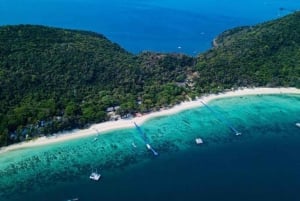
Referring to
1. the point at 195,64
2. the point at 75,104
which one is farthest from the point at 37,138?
the point at 195,64

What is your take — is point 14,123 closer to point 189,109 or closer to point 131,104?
point 131,104

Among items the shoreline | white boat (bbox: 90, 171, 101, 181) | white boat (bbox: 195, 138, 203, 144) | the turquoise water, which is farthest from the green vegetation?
white boat (bbox: 90, 171, 101, 181)

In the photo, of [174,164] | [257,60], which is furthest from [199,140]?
[257,60]

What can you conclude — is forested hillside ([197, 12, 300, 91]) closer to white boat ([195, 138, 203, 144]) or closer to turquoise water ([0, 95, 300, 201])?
turquoise water ([0, 95, 300, 201])

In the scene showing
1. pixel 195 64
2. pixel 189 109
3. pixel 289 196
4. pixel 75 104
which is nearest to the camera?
pixel 289 196

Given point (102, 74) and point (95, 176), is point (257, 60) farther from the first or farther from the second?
point (95, 176)

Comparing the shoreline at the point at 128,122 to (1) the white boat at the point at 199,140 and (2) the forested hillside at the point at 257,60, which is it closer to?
(2) the forested hillside at the point at 257,60

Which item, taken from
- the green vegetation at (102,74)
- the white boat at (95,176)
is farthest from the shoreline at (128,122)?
the white boat at (95,176)
